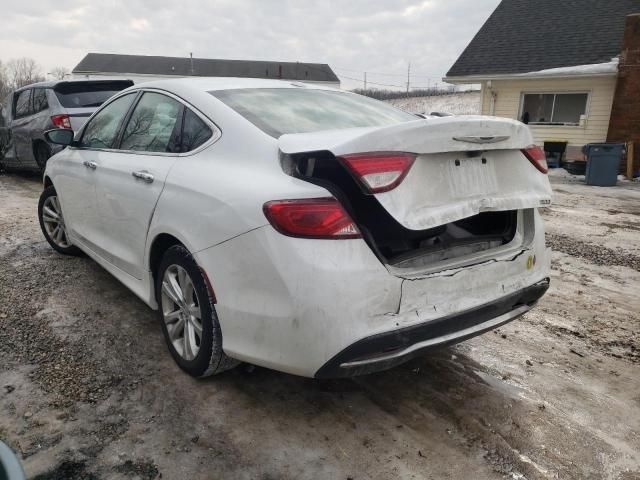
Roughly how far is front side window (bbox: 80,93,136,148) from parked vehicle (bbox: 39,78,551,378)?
54cm

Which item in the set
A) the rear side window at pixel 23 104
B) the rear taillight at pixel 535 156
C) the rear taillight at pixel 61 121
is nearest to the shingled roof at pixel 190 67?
the rear side window at pixel 23 104

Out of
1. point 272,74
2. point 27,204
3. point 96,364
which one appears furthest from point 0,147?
point 272,74

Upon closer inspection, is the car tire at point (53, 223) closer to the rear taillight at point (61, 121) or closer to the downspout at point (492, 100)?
the rear taillight at point (61, 121)

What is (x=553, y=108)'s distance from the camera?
15242 millimetres

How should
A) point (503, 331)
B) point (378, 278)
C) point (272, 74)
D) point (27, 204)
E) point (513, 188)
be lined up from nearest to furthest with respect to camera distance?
point (378, 278) → point (513, 188) → point (503, 331) → point (27, 204) → point (272, 74)

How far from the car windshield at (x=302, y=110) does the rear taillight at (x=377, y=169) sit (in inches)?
23.0

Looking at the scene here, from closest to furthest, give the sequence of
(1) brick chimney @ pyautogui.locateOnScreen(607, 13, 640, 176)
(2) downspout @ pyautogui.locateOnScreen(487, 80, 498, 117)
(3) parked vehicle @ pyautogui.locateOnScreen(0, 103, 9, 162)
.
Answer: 1. (3) parked vehicle @ pyautogui.locateOnScreen(0, 103, 9, 162)
2. (1) brick chimney @ pyautogui.locateOnScreen(607, 13, 640, 176)
3. (2) downspout @ pyautogui.locateOnScreen(487, 80, 498, 117)

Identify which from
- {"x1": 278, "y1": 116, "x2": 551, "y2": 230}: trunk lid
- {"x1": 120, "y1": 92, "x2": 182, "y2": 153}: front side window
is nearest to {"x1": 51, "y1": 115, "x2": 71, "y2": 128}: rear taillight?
{"x1": 120, "y1": 92, "x2": 182, "y2": 153}: front side window

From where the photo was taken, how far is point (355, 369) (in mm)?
2039

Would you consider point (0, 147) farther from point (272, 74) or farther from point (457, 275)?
point (272, 74)

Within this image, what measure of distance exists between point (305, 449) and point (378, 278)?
89 cm

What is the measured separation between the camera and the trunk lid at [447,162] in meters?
2.01

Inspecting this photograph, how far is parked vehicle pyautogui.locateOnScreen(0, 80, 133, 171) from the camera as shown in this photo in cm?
799

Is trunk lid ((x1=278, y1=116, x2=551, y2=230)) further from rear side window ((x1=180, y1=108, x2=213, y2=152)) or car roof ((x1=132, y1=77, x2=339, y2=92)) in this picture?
car roof ((x1=132, y1=77, x2=339, y2=92))
